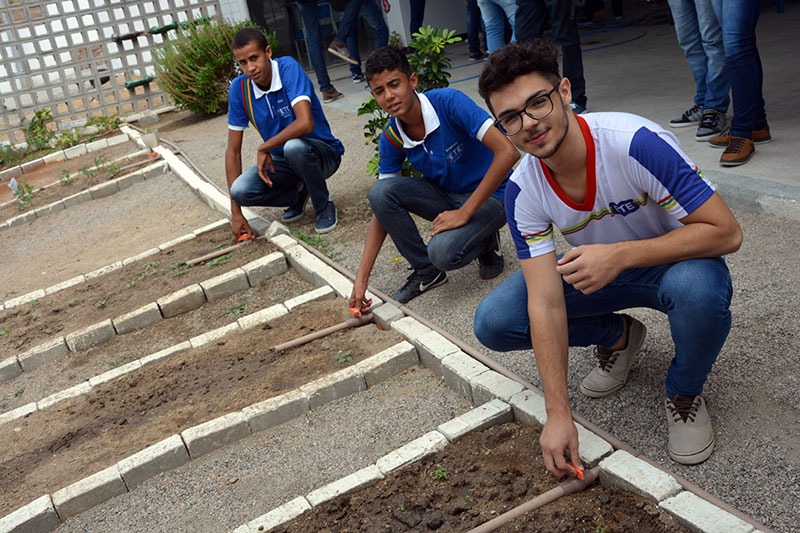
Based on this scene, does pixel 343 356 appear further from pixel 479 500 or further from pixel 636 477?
pixel 636 477

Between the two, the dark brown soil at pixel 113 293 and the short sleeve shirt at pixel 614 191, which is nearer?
the short sleeve shirt at pixel 614 191

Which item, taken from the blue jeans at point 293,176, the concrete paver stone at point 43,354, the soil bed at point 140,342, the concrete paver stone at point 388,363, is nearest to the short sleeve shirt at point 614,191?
the concrete paver stone at point 388,363

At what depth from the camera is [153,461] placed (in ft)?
9.57

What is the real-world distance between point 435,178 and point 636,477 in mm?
2126

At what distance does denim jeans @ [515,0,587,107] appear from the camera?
5500 millimetres

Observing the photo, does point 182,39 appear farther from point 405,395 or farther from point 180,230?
point 405,395

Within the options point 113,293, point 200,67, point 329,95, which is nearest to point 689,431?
point 113,293

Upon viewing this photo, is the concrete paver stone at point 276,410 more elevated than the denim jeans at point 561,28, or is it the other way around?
the denim jeans at point 561,28

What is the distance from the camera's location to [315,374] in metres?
3.40

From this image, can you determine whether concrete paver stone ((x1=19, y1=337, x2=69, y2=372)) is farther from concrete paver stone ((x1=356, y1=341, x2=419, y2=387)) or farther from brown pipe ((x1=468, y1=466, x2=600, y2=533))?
brown pipe ((x1=468, y1=466, x2=600, y2=533))

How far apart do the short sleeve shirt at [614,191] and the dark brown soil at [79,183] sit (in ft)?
22.0

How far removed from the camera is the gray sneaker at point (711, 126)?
468 cm

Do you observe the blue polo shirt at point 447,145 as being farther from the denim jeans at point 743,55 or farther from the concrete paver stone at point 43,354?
the concrete paver stone at point 43,354

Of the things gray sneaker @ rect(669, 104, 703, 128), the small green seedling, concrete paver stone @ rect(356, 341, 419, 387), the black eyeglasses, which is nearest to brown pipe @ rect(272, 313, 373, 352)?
the small green seedling
